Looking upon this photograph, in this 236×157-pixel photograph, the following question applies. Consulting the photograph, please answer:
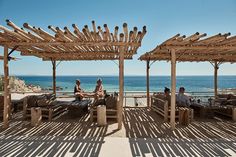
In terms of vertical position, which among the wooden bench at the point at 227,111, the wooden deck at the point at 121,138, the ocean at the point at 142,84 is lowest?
the ocean at the point at 142,84

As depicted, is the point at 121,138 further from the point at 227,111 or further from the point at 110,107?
the point at 227,111

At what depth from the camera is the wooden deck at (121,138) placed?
420cm

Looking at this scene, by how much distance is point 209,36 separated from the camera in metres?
5.04

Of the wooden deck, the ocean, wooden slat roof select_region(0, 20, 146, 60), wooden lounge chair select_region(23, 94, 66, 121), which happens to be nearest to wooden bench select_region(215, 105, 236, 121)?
the wooden deck

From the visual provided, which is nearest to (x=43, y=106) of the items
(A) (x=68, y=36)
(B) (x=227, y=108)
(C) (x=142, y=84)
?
(A) (x=68, y=36)

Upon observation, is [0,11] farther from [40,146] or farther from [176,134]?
[176,134]

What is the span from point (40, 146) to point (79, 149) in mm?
896

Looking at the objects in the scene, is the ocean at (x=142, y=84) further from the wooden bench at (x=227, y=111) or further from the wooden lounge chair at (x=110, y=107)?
the wooden lounge chair at (x=110, y=107)

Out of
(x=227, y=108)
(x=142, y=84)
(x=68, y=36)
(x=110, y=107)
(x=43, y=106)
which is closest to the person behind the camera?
(x=68, y=36)

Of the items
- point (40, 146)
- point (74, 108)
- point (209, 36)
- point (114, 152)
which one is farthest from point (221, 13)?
point (40, 146)

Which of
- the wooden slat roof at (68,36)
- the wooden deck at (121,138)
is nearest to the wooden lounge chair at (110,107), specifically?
the wooden deck at (121,138)

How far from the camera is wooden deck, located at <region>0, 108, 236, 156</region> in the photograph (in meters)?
4.20

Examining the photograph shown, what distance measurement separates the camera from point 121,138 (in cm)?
501

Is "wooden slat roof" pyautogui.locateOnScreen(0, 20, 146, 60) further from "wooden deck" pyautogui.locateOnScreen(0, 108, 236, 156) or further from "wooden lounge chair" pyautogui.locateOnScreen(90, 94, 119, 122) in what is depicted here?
"wooden deck" pyautogui.locateOnScreen(0, 108, 236, 156)
